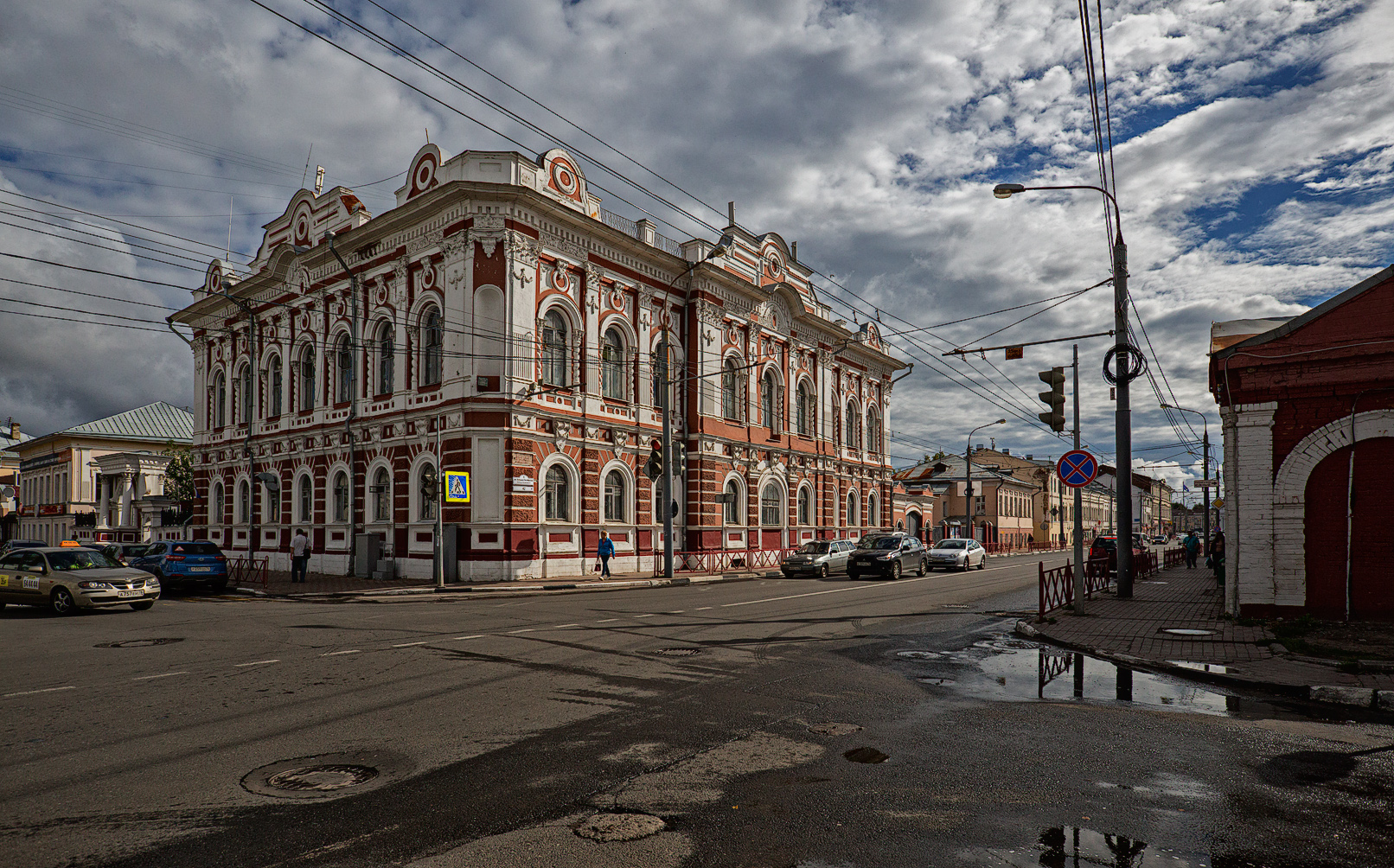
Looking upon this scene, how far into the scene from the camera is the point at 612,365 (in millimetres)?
29750

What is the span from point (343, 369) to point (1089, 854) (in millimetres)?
31487

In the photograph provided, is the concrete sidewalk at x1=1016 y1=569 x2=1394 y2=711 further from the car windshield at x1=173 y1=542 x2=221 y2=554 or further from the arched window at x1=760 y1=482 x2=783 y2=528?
the car windshield at x1=173 y1=542 x2=221 y2=554

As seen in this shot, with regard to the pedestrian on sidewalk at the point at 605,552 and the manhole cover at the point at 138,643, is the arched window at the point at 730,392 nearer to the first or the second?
the pedestrian on sidewalk at the point at 605,552

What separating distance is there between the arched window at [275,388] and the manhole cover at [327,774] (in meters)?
32.3

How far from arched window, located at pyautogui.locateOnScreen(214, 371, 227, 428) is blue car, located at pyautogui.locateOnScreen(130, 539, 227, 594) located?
15.1 meters

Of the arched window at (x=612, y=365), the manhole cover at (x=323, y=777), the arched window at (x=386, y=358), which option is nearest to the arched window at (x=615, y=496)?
the arched window at (x=612, y=365)

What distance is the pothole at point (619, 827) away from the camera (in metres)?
4.40

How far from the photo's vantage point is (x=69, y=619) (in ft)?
50.4

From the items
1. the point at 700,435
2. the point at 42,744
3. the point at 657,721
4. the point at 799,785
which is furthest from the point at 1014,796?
the point at 700,435

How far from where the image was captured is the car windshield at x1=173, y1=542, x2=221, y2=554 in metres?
23.5

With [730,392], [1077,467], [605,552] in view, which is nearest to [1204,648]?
[1077,467]

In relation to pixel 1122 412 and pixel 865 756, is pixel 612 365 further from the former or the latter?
pixel 865 756

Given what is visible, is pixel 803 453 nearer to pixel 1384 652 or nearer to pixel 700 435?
pixel 700 435

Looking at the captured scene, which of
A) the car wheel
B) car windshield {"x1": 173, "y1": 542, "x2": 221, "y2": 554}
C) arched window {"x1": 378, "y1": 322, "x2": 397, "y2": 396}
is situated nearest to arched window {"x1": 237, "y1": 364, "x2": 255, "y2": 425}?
arched window {"x1": 378, "y1": 322, "x2": 397, "y2": 396}
